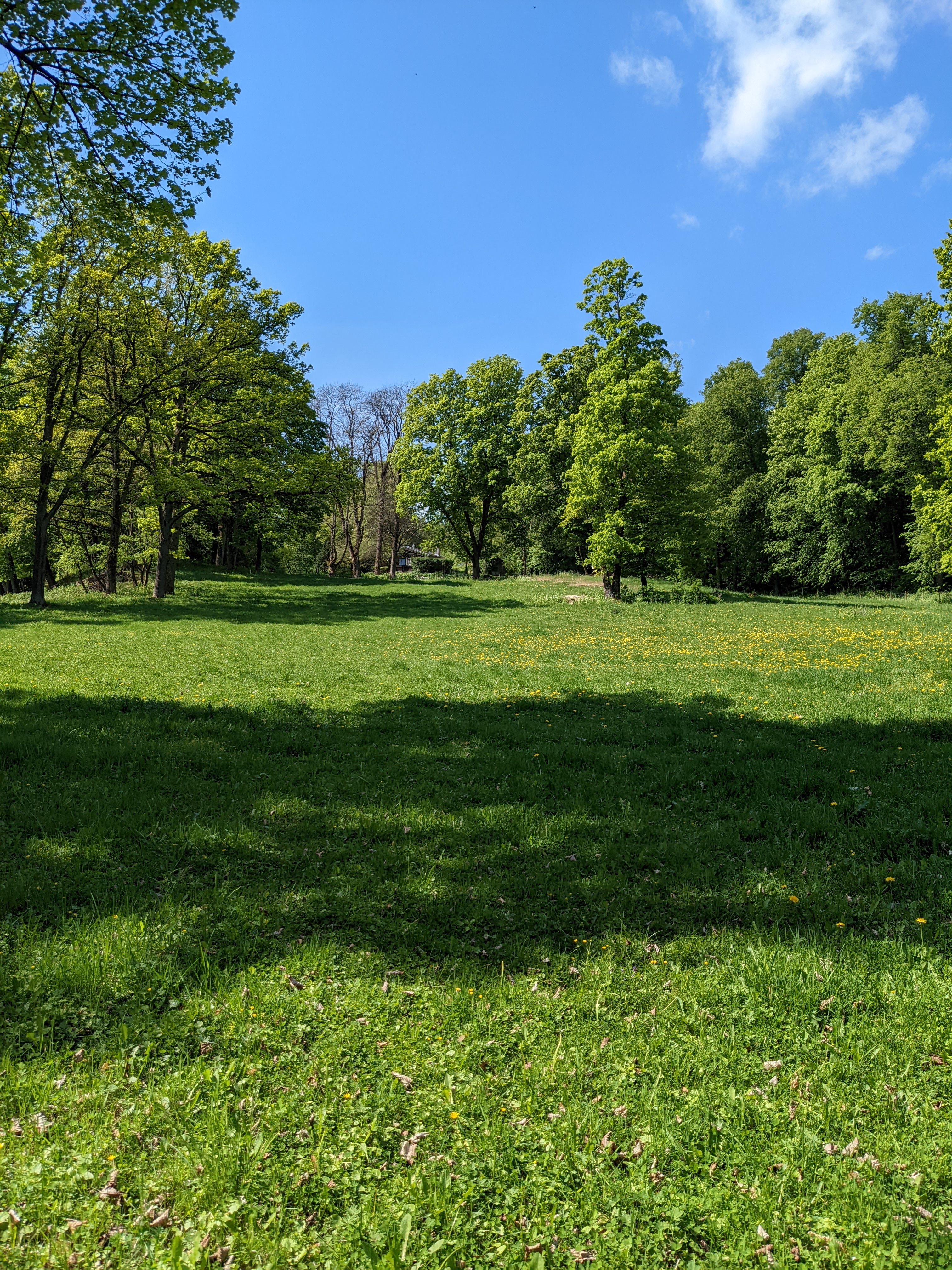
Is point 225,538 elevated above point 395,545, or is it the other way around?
point 395,545

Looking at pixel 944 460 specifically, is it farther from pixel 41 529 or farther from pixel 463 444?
pixel 41 529

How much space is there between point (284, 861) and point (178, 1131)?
2.55 meters

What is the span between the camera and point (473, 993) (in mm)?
3822

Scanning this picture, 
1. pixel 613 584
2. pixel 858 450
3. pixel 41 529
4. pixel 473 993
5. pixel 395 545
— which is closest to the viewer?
pixel 473 993

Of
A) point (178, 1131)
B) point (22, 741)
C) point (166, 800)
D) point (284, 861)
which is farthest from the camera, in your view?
point (22, 741)

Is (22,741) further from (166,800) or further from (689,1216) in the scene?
(689,1216)

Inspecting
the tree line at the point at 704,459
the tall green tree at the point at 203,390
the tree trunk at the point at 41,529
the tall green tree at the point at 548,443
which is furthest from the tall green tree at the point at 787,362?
the tree trunk at the point at 41,529

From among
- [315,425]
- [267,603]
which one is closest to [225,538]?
[315,425]

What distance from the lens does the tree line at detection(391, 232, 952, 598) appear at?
31484 mm

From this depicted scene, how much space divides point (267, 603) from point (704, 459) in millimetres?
39329

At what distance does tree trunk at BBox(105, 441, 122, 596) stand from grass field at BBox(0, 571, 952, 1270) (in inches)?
849

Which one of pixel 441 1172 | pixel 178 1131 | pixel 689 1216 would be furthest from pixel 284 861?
pixel 689 1216

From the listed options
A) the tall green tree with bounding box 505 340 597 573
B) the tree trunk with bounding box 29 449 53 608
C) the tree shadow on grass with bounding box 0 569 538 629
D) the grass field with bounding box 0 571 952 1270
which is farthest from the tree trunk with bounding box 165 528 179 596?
the tall green tree with bounding box 505 340 597 573

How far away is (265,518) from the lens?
102 feet
